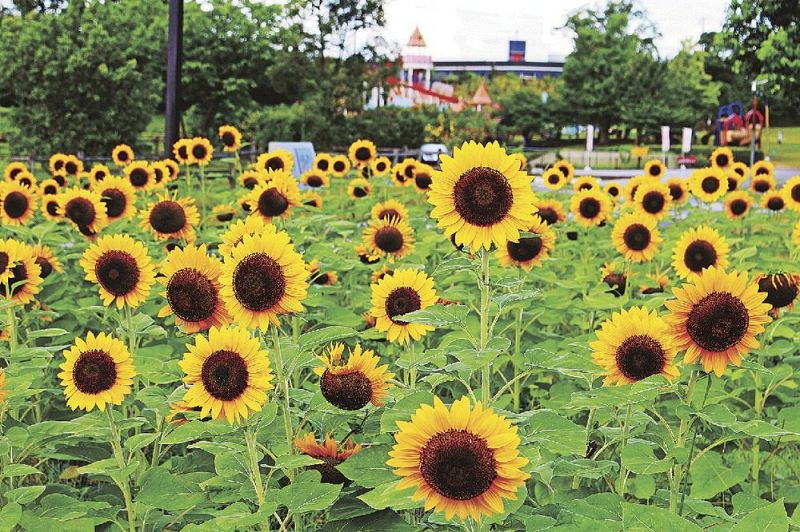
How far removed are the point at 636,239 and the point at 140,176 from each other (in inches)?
132

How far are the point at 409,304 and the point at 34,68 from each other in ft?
91.8

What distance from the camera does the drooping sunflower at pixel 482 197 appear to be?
2.18 meters

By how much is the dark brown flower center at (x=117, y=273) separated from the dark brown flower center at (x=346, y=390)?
98 cm

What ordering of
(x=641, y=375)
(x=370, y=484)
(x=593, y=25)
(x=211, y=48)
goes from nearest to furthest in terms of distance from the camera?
(x=370, y=484) < (x=641, y=375) < (x=211, y=48) < (x=593, y=25)

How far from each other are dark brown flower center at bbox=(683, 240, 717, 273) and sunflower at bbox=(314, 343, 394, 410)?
Answer: 6.10 feet

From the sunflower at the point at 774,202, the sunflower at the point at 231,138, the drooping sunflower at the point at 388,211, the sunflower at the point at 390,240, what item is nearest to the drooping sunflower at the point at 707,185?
the sunflower at the point at 774,202

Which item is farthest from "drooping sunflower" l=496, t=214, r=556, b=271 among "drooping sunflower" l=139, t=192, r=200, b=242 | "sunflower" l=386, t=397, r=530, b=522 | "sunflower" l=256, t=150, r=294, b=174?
"sunflower" l=256, t=150, r=294, b=174

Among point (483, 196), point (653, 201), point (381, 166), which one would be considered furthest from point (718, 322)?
point (381, 166)

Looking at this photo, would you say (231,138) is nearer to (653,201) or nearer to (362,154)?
(362,154)

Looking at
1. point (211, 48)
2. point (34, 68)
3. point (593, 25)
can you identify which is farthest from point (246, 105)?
point (593, 25)

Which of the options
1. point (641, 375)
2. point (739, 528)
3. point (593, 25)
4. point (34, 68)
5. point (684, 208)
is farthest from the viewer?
point (593, 25)

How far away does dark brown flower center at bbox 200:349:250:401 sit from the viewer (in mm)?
2029

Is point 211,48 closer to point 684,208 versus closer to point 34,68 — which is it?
point 34,68

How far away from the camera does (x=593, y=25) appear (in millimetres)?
57312
